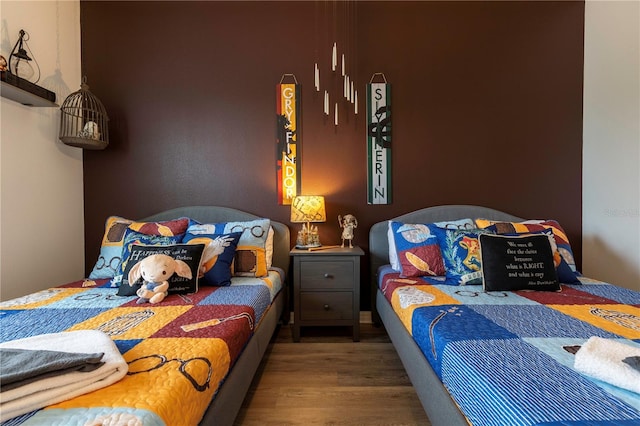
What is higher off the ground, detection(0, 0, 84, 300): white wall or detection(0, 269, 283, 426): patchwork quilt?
detection(0, 0, 84, 300): white wall

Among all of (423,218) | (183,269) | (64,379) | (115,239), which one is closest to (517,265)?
(423,218)

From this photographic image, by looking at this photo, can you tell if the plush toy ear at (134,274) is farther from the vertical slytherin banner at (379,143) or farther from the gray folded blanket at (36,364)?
the vertical slytherin banner at (379,143)

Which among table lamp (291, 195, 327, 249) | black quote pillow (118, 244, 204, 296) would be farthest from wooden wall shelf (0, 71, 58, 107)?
table lamp (291, 195, 327, 249)

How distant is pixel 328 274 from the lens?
2203 millimetres

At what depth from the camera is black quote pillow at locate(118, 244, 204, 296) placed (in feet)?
5.28

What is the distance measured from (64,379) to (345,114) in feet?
7.86

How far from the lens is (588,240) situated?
8.45 ft

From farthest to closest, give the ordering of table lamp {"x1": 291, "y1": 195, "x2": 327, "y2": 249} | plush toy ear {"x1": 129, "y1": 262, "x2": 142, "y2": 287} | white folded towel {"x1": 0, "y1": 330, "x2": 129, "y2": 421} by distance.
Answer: table lamp {"x1": 291, "y1": 195, "x2": 327, "y2": 249}, plush toy ear {"x1": 129, "y1": 262, "x2": 142, "y2": 287}, white folded towel {"x1": 0, "y1": 330, "x2": 129, "y2": 421}

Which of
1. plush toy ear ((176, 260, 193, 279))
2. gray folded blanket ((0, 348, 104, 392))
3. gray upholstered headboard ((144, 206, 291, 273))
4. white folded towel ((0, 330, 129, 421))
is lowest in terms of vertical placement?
white folded towel ((0, 330, 129, 421))

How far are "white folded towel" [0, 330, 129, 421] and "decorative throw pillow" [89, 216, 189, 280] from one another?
1.16 m

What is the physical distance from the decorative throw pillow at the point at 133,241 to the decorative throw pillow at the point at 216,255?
11 centimetres

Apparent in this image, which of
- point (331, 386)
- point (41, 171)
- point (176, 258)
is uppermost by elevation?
point (41, 171)

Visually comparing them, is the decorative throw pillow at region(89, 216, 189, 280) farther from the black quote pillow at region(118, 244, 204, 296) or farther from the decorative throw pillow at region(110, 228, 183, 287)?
the black quote pillow at region(118, 244, 204, 296)

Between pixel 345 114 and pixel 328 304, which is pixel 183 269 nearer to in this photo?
pixel 328 304
